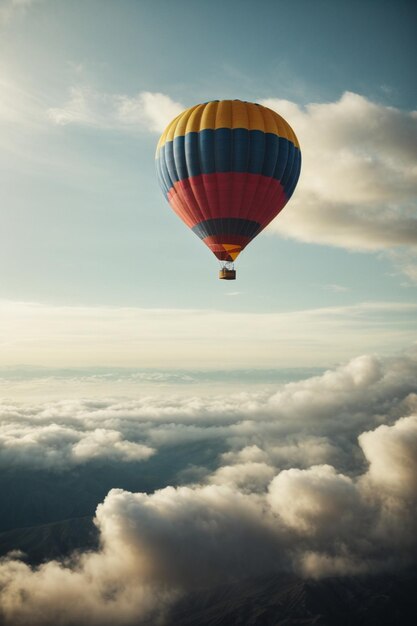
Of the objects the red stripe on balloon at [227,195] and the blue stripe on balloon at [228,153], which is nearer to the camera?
the blue stripe on balloon at [228,153]

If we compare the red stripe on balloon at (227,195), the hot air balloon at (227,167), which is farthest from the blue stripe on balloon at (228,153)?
the red stripe on balloon at (227,195)

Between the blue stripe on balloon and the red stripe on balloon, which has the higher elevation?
the blue stripe on balloon

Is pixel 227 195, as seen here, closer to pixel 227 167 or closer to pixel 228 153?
pixel 227 167

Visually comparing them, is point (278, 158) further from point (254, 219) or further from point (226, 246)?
point (226, 246)

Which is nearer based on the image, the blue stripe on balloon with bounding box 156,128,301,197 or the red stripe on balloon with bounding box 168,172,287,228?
the blue stripe on balloon with bounding box 156,128,301,197

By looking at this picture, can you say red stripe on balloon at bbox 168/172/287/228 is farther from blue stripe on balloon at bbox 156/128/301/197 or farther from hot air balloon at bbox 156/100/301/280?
blue stripe on balloon at bbox 156/128/301/197

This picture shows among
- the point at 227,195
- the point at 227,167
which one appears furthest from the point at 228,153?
the point at 227,195

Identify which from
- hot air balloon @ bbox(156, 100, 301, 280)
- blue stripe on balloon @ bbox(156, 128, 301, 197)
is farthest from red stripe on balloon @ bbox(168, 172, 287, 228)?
blue stripe on balloon @ bbox(156, 128, 301, 197)

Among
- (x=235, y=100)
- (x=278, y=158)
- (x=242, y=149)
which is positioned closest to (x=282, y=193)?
(x=278, y=158)

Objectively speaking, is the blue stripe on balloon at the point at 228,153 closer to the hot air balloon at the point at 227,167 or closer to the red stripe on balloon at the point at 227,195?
the hot air balloon at the point at 227,167
